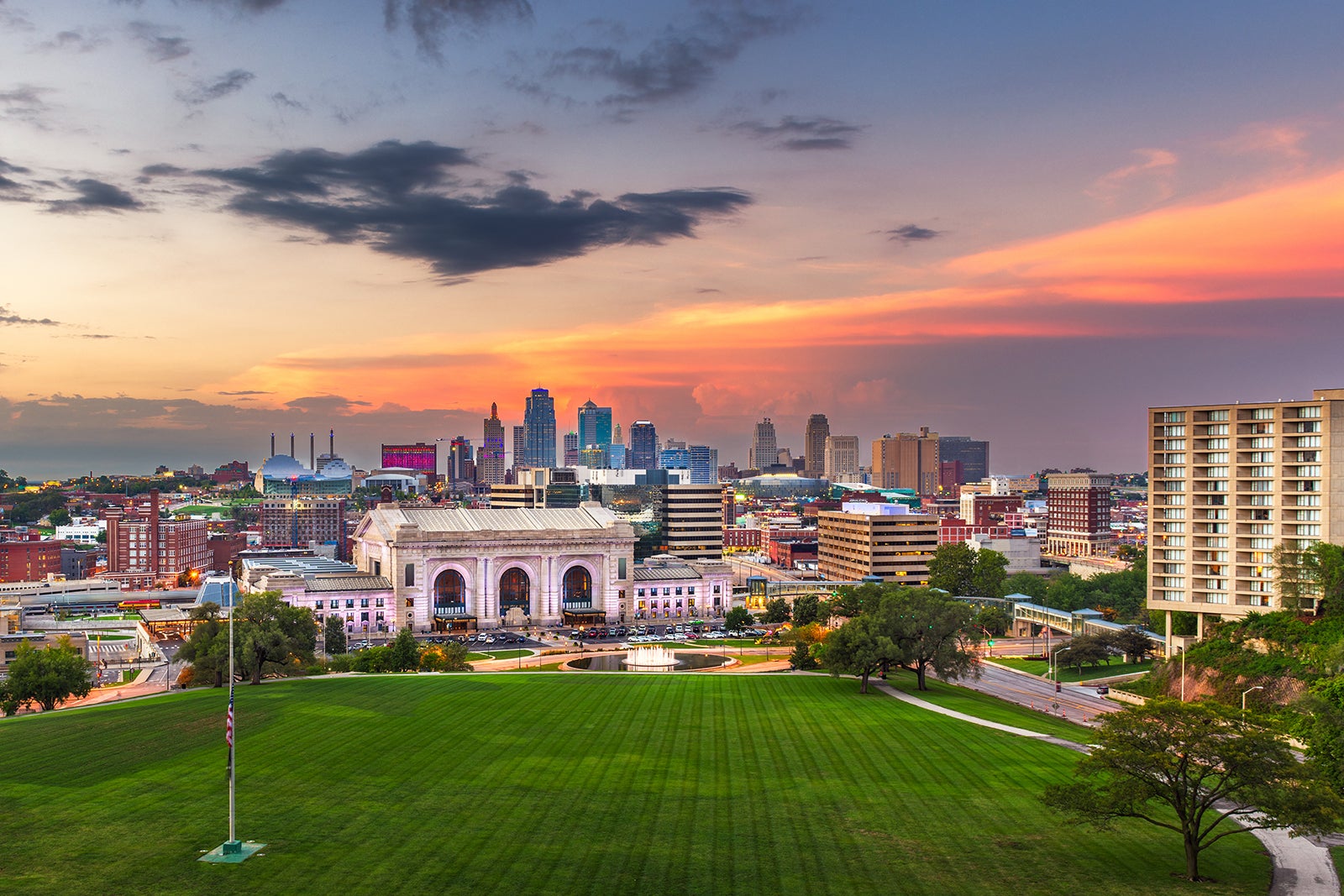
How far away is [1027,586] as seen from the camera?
574 feet

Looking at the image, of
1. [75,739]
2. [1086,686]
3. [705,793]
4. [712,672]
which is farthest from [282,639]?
[1086,686]

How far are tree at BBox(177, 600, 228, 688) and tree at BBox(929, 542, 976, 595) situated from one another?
365 ft

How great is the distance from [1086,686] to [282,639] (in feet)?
233

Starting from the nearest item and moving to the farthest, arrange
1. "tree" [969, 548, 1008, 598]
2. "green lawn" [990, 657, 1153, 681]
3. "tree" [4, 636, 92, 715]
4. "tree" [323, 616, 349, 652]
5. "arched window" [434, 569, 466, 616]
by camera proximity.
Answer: "tree" [4, 636, 92, 715], "green lawn" [990, 657, 1153, 681], "tree" [323, 616, 349, 652], "arched window" [434, 569, 466, 616], "tree" [969, 548, 1008, 598]

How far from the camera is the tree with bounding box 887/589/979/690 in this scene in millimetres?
88938

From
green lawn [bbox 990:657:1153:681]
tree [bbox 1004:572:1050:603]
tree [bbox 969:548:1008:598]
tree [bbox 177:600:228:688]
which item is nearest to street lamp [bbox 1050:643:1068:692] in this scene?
green lawn [bbox 990:657:1153:681]

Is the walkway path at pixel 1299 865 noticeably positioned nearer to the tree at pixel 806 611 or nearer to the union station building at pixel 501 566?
the tree at pixel 806 611

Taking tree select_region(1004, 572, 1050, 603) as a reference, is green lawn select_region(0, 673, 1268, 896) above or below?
above

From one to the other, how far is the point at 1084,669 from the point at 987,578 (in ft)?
196

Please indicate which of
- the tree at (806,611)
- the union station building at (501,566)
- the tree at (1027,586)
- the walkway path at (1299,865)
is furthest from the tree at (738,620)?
the walkway path at (1299,865)

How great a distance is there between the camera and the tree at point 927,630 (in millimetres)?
88938

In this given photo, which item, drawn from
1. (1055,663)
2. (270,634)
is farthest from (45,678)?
(1055,663)

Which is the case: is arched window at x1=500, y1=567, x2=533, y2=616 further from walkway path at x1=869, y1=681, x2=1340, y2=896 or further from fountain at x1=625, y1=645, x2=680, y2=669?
walkway path at x1=869, y1=681, x2=1340, y2=896

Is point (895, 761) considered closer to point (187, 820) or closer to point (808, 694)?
point (808, 694)
